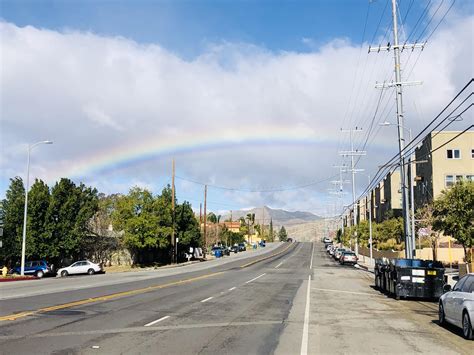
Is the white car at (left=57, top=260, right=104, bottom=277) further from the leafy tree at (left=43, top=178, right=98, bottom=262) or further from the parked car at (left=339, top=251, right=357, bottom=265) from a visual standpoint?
the parked car at (left=339, top=251, right=357, bottom=265)

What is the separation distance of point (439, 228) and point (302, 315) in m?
22.0

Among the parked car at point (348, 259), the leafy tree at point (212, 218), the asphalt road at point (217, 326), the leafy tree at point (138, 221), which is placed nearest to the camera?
the asphalt road at point (217, 326)

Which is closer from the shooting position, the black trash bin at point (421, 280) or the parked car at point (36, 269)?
the black trash bin at point (421, 280)

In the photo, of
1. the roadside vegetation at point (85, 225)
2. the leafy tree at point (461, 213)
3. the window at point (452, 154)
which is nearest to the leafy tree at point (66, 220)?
the roadside vegetation at point (85, 225)

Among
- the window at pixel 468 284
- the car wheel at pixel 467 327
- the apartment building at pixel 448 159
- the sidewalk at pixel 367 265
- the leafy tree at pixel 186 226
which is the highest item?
the apartment building at pixel 448 159

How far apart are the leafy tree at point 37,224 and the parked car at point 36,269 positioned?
304 cm

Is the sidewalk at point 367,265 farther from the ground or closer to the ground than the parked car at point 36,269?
closer to the ground

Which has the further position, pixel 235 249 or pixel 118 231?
pixel 235 249

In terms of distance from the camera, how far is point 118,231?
218 feet

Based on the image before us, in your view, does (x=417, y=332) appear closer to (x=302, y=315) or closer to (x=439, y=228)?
(x=302, y=315)

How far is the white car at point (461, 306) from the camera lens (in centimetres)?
1191

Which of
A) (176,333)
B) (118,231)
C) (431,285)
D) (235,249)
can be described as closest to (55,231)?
(118,231)

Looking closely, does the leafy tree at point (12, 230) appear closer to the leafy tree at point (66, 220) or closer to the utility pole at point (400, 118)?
the leafy tree at point (66, 220)

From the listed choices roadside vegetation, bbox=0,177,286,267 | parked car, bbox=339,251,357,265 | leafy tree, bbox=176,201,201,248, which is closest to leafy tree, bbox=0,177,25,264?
roadside vegetation, bbox=0,177,286,267
